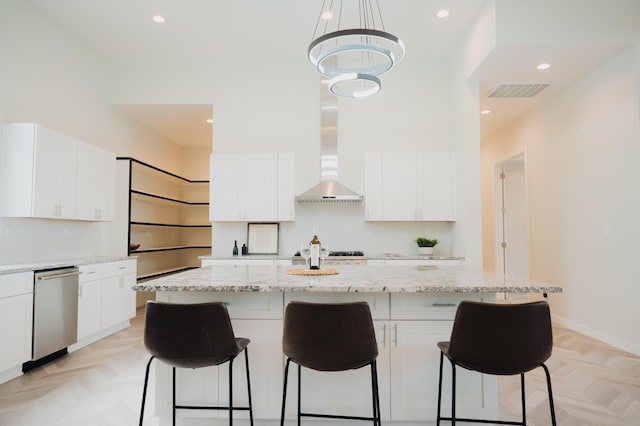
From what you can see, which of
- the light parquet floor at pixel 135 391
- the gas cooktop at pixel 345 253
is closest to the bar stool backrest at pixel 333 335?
the light parquet floor at pixel 135 391

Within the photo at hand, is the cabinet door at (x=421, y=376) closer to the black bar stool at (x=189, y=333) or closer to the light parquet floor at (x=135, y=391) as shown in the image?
the light parquet floor at (x=135, y=391)

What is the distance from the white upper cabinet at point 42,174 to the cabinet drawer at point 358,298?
2.93 metres

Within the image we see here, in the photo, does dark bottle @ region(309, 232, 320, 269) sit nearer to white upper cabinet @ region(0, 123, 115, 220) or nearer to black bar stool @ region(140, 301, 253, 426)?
black bar stool @ region(140, 301, 253, 426)

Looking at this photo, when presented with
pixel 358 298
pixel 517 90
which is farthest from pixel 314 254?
→ pixel 517 90

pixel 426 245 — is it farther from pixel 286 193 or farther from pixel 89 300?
pixel 89 300

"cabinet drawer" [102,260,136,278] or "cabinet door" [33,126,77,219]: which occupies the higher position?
"cabinet door" [33,126,77,219]

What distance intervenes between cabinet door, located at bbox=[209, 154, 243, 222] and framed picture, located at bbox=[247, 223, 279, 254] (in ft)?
1.29

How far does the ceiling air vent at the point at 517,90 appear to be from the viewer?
4.62 m

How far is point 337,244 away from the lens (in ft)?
16.9

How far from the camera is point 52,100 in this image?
4.13 meters

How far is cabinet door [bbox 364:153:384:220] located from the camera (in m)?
4.77

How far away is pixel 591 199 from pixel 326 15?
368cm

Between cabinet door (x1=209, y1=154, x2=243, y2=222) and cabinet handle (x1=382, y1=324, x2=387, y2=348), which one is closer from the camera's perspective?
cabinet handle (x1=382, y1=324, x2=387, y2=348)

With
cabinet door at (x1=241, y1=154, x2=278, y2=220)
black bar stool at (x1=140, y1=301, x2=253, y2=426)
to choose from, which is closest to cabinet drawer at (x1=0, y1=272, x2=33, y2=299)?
black bar stool at (x1=140, y1=301, x2=253, y2=426)
